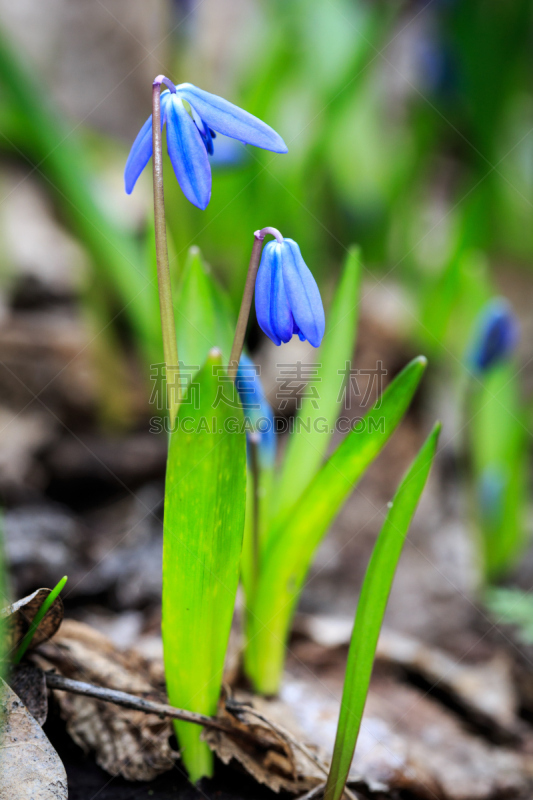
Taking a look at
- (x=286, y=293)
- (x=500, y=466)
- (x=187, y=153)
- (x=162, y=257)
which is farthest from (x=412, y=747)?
(x=187, y=153)

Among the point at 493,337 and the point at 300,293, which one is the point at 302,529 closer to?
the point at 300,293

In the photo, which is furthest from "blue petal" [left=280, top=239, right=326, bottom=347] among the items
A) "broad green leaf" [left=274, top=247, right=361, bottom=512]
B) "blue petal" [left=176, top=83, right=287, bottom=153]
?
"broad green leaf" [left=274, top=247, right=361, bottom=512]

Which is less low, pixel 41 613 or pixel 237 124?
pixel 237 124

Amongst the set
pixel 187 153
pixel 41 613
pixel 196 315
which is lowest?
pixel 41 613

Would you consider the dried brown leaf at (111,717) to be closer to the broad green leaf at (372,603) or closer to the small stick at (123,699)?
the small stick at (123,699)

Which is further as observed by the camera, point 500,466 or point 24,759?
point 500,466

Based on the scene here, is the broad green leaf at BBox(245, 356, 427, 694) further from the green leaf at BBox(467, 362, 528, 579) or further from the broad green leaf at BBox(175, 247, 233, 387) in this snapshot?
the green leaf at BBox(467, 362, 528, 579)
